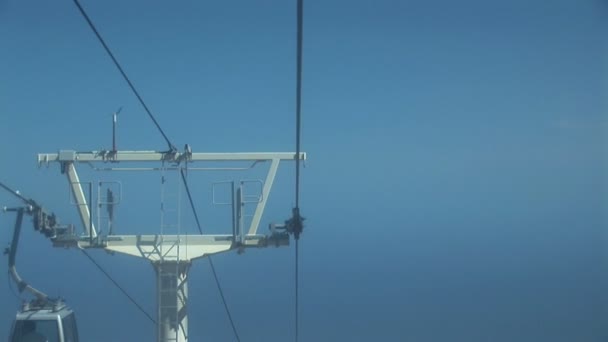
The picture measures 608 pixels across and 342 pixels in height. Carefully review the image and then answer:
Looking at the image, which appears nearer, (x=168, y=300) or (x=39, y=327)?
(x=39, y=327)

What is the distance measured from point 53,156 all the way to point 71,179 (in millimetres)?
491

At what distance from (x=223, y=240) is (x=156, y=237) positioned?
1.13m

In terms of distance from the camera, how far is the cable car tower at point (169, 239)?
16250mm

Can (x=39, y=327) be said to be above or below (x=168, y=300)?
below

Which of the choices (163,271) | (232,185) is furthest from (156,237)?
(232,185)

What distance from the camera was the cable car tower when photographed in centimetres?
1625

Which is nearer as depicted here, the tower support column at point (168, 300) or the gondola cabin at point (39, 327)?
the gondola cabin at point (39, 327)

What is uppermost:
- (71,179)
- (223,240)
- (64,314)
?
(71,179)

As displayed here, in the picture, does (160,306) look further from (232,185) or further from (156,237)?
(232,185)

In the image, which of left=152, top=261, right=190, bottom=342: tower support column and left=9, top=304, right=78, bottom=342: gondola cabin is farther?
left=152, top=261, right=190, bottom=342: tower support column

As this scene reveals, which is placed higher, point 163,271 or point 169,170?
point 169,170

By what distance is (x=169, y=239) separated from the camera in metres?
16.7

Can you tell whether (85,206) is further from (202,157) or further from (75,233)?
(202,157)

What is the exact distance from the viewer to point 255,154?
16.5 meters
